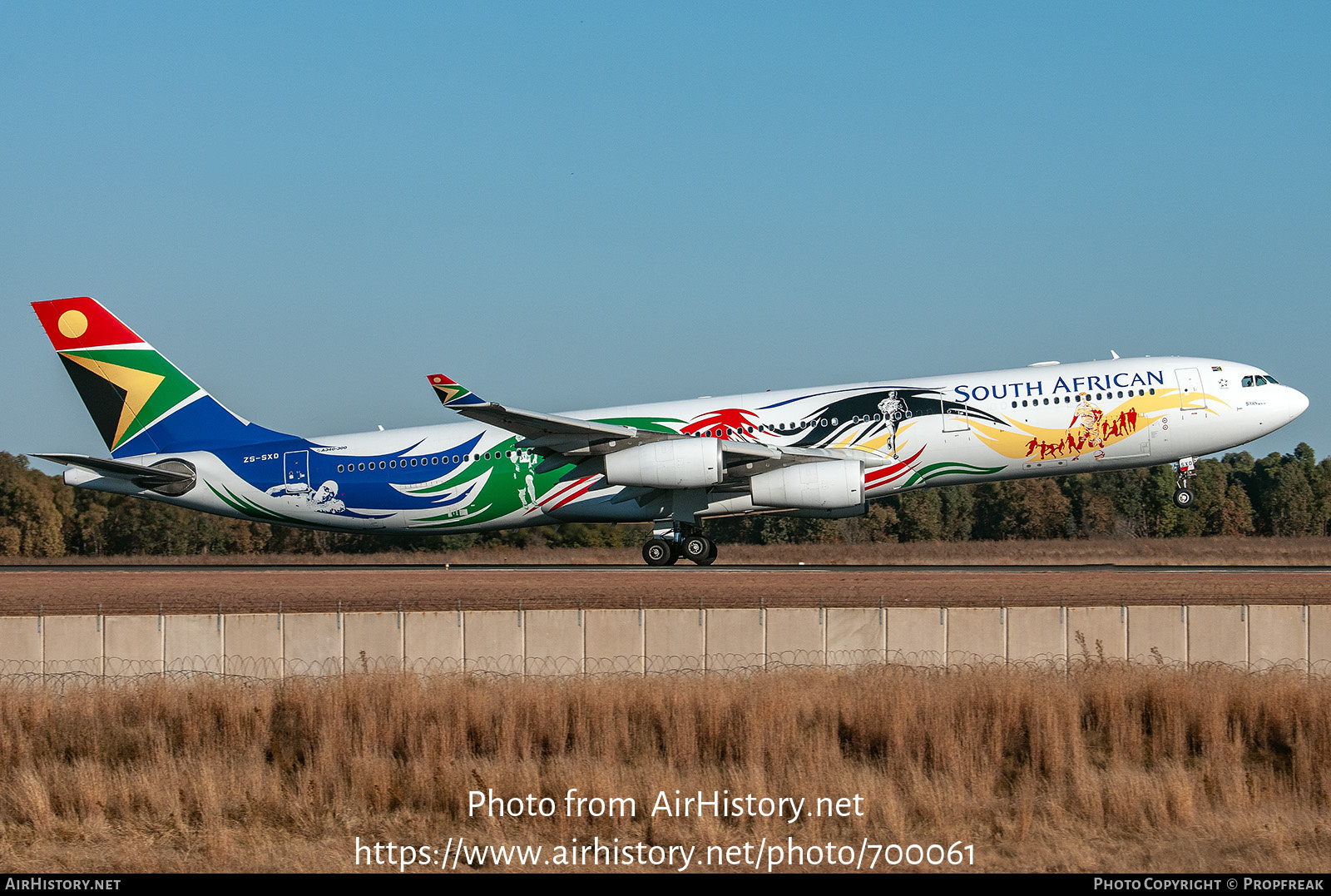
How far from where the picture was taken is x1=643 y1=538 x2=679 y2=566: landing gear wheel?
37.0 meters

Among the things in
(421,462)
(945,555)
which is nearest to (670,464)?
(421,462)

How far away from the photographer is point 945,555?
4541 centimetres

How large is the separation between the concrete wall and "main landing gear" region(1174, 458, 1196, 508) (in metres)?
12.5

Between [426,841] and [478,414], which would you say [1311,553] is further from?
[426,841]

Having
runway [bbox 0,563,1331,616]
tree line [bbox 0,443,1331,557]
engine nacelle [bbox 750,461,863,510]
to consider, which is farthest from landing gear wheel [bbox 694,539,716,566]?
tree line [bbox 0,443,1331,557]

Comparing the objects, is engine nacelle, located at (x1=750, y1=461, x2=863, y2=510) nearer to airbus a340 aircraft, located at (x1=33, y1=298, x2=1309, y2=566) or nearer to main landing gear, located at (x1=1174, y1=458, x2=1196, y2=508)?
airbus a340 aircraft, located at (x1=33, y1=298, x2=1309, y2=566)

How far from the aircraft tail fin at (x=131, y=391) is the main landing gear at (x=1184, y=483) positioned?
83.2 ft

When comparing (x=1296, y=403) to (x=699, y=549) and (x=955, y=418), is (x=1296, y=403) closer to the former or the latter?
(x=955, y=418)

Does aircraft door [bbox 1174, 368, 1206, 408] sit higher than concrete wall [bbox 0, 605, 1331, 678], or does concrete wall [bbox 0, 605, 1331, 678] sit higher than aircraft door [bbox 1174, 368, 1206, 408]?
aircraft door [bbox 1174, 368, 1206, 408]

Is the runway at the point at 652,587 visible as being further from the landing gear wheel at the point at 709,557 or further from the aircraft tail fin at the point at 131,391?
the aircraft tail fin at the point at 131,391

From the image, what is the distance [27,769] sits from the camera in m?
16.6

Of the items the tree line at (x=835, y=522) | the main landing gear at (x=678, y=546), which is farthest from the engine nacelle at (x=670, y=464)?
the tree line at (x=835, y=522)
